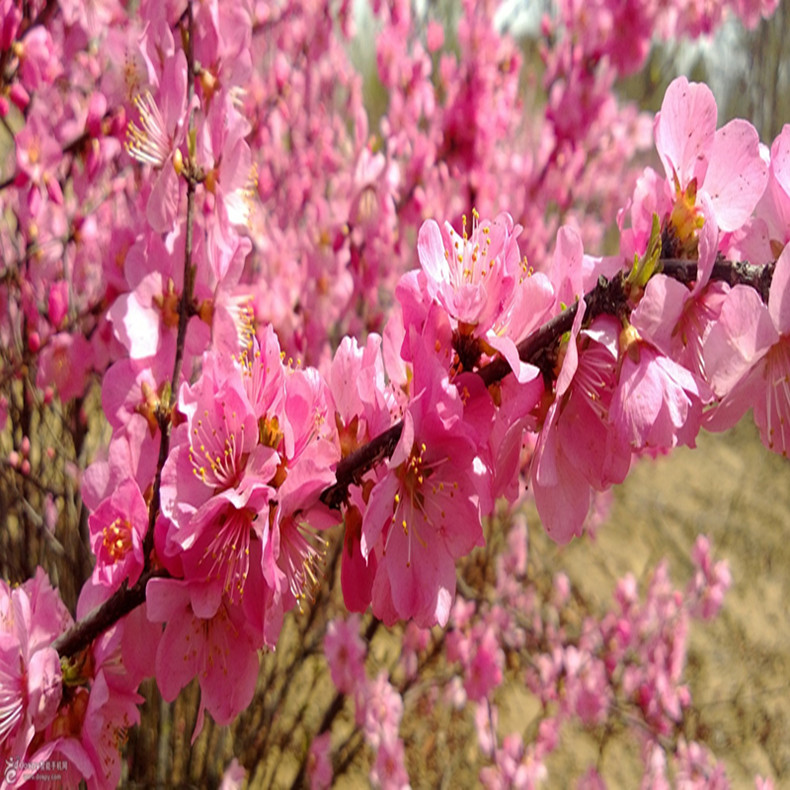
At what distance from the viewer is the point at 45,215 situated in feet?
6.09

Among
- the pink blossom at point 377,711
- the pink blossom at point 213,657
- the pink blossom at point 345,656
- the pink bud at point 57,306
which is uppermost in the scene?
the pink blossom at point 213,657

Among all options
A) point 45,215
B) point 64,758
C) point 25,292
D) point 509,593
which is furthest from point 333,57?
point 64,758

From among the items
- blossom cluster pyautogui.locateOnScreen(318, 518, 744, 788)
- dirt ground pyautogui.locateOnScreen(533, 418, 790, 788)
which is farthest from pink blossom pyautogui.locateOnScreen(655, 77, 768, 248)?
dirt ground pyautogui.locateOnScreen(533, 418, 790, 788)

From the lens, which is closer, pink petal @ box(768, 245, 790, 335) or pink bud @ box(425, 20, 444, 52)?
pink petal @ box(768, 245, 790, 335)

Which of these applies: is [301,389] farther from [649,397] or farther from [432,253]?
[649,397]

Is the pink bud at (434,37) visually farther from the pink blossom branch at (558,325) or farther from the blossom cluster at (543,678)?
the pink blossom branch at (558,325)

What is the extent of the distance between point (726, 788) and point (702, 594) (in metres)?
0.80

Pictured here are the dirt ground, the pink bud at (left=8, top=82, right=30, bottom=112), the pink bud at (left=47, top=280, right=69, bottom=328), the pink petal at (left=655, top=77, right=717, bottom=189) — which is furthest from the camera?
the dirt ground

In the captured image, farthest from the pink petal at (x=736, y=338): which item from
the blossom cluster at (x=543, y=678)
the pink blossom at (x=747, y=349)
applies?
the blossom cluster at (x=543, y=678)

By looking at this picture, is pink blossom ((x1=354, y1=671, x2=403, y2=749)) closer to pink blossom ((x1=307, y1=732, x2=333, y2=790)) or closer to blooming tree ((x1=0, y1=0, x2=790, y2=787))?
pink blossom ((x1=307, y1=732, x2=333, y2=790))

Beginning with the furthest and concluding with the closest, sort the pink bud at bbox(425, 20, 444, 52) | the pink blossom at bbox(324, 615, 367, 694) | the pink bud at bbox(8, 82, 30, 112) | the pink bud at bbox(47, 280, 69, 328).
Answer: the pink bud at bbox(425, 20, 444, 52), the pink blossom at bbox(324, 615, 367, 694), the pink bud at bbox(47, 280, 69, 328), the pink bud at bbox(8, 82, 30, 112)

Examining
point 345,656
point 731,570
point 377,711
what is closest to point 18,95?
point 345,656

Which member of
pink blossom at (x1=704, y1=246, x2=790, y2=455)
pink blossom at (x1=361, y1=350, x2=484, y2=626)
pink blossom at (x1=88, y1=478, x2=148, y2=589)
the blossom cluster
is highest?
pink blossom at (x1=704, y1=246, x2=790, y2=455)

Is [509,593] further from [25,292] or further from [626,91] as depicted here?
[626,91]
